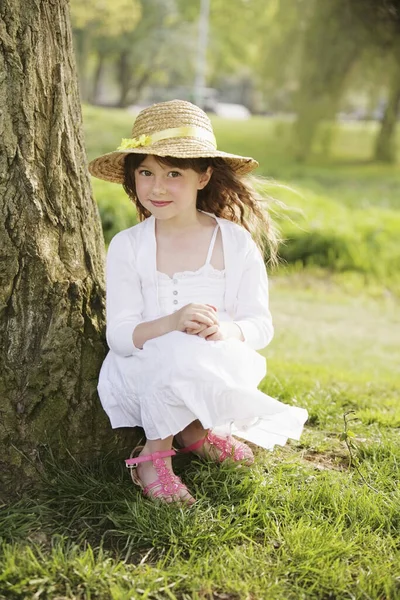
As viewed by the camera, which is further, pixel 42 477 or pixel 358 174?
pixel 358 174

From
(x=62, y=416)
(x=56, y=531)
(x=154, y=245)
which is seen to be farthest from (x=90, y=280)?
(x=56, y=531)

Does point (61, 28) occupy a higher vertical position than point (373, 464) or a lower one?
higher

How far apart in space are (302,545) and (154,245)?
1.06 m

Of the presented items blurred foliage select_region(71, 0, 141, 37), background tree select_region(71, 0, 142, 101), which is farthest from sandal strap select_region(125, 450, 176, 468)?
blurred foliage select_region(71, 0, 141, 37)

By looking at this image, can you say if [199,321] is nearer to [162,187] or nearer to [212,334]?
[212,334]

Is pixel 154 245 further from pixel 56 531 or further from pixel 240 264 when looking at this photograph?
pixel 56 531

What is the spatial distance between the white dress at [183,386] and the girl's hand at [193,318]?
3 cm

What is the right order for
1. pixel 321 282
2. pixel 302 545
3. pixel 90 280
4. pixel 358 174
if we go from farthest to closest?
pixel 358 174, pixel 321 282, pixel 90 280, pixel 302 545

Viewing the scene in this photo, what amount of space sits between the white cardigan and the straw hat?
0.28 meters

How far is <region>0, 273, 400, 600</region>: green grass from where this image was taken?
76.9 inches

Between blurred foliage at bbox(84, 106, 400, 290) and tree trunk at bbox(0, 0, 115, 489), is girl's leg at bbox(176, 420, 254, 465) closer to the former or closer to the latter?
tree trunk at bbox(0, 0, 115, 489)

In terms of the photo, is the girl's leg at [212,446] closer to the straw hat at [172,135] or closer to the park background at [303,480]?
the park background at [303,480]

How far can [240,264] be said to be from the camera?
2605 mm

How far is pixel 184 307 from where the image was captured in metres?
2.35
